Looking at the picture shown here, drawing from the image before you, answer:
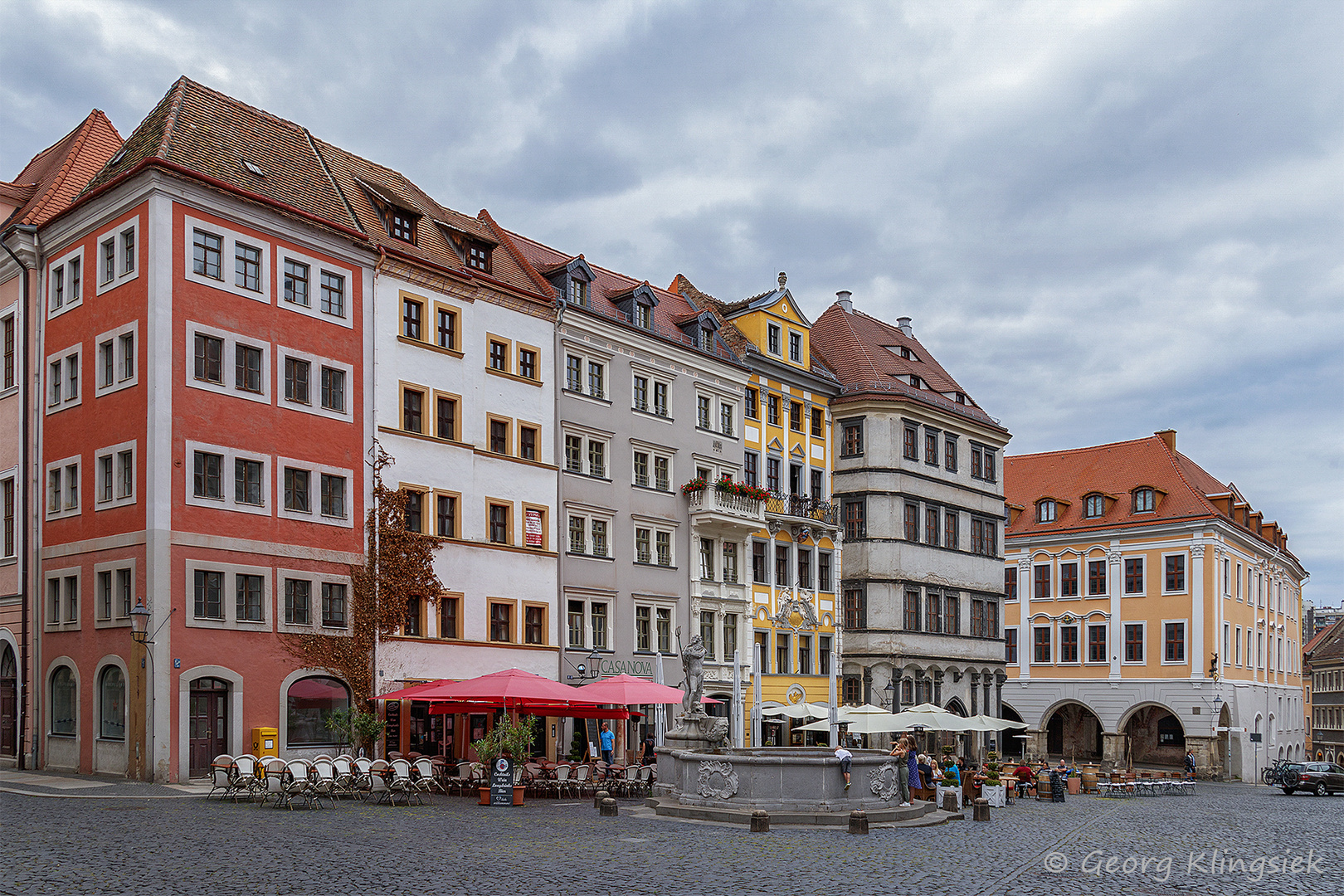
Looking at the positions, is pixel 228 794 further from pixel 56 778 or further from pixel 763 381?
pixel 763 381

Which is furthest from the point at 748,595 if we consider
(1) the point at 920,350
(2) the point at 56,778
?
(2) the point at 56,778

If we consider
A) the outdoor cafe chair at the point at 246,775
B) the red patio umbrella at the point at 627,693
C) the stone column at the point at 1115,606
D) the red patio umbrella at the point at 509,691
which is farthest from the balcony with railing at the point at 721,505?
the stone column at the point at 1115,606

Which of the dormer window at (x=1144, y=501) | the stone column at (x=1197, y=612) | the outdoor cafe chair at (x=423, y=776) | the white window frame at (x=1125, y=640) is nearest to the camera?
the outdoor cafe chair at (x=423, y=776)

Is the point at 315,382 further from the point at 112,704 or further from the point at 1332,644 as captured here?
the point at 1332,644

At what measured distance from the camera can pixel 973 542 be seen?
60.1 m

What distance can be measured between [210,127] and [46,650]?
14.1m

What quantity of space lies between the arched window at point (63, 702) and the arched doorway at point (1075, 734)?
53.4 metres

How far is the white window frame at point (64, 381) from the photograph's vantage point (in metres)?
34.5

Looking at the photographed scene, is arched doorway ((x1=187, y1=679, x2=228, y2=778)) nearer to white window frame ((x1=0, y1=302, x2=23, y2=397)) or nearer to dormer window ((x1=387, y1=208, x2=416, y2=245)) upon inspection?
white window frame ((x1=0, y1=302, x2=23, y2=397))

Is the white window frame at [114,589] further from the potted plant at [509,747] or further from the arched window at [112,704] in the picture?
the potted plant at [509,747]

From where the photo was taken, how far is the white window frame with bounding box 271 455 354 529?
113 ft

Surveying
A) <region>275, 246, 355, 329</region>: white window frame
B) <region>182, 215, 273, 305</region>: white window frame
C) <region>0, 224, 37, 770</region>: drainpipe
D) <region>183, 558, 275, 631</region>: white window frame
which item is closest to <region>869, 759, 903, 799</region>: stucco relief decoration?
<region>183, 558, 275, 631</region>: white window frame

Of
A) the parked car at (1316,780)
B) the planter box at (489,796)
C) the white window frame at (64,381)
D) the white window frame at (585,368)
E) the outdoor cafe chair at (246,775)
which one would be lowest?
the parked car at (1316,780)

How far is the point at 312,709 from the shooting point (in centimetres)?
3462
